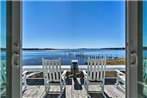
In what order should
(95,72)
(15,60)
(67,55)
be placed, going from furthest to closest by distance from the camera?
(67,55)
(95,72)
(15,60)

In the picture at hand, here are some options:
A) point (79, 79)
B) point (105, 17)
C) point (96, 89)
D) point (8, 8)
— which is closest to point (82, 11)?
point (105, 17)

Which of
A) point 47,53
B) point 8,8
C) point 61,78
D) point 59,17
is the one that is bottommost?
point 61,78

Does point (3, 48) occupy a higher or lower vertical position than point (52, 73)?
higher

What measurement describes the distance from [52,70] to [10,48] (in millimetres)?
2763

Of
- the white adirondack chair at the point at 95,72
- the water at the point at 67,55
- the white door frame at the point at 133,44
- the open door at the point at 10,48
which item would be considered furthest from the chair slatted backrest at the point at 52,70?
the white door frame at the point at 133,44

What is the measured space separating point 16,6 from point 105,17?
655 centimetres

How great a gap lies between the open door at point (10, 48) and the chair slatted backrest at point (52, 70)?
2598 mm

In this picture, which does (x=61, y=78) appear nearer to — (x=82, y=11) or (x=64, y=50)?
(x=64, y=50)

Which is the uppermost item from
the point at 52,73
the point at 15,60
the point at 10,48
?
the point at 10,48

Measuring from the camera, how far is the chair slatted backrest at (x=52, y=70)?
453 cm

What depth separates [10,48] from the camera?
73.6 inches

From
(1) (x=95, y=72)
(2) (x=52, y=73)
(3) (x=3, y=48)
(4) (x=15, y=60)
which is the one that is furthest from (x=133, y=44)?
(2) (x=52, y=73)

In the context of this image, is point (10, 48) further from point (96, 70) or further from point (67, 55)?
point (67, 55)

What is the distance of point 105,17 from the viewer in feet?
26.6
